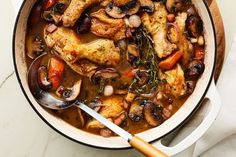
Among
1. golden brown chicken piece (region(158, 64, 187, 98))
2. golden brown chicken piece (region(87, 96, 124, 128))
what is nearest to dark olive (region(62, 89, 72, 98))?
golden brown chicken piece (region(87, 96, 124, 128))

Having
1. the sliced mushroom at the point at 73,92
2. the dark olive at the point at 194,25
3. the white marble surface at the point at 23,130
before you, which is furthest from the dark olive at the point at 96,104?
the dark olive at the point at 194,25

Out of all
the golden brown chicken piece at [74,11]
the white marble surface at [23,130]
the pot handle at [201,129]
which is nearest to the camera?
the pot handle at [201,129]

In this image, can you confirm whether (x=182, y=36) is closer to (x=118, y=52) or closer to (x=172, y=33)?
(x=172, y=33)

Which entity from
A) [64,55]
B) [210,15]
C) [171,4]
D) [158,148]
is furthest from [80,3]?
[158,148]

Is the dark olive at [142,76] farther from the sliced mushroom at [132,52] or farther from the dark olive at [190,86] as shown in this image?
the dark olive at [190,86]

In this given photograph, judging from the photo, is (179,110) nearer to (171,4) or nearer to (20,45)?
(171,4)
